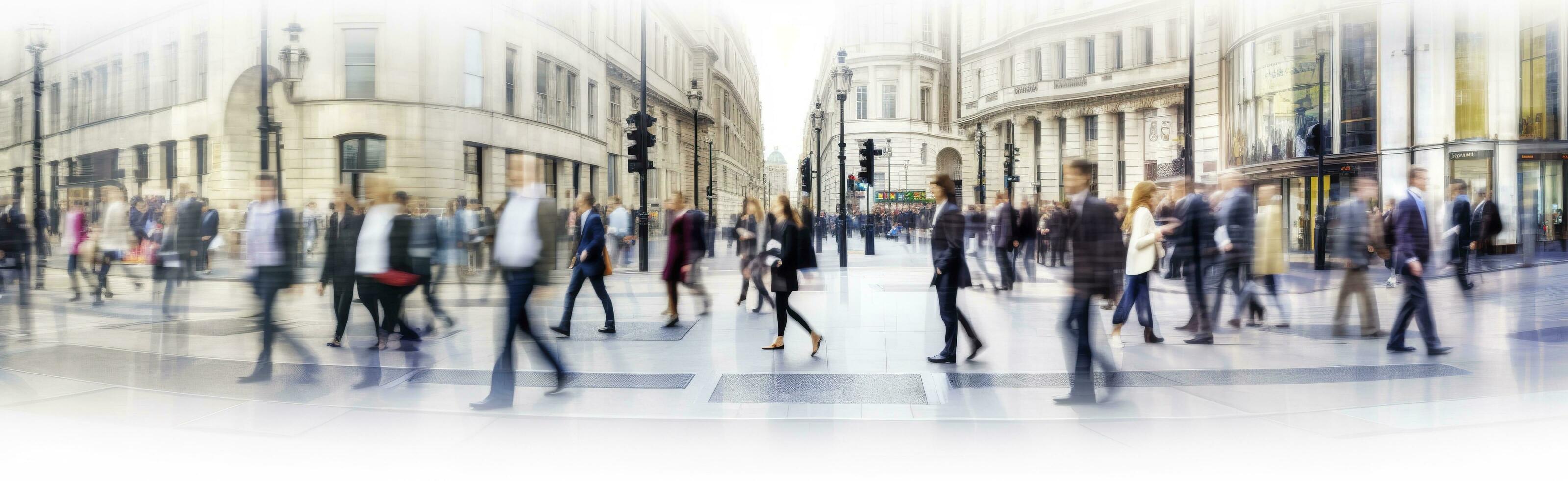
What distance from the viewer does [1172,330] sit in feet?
26.9

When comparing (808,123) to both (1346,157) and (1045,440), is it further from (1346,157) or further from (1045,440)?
(1045,440)

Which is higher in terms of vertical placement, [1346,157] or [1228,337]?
[1346,157]

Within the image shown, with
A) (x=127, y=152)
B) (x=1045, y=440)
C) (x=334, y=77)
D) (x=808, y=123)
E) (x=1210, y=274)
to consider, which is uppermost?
(x=808, y=123)

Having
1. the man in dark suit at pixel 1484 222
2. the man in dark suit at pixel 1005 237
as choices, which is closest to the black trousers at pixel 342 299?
the man in dark suit at pixel 1005 237

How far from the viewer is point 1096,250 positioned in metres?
4.81

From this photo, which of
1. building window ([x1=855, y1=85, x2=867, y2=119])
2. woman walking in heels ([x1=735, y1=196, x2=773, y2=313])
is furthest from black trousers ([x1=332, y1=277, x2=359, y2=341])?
building window ([x1=855, y1=85, x2=867, y2=119])

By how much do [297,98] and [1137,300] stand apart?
7373mm

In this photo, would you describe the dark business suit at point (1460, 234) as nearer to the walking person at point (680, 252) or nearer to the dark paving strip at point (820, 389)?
the dark paving strip at point (820, 389)

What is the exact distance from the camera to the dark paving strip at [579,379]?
18.2 feet

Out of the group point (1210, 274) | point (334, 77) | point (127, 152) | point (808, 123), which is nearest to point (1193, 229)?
point (1210, 274)

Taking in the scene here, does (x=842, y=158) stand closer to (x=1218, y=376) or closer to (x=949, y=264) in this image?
(x=949, y=264)

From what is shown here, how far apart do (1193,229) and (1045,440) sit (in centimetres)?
440

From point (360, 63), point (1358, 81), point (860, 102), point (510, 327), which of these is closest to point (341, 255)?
point (360, 63)

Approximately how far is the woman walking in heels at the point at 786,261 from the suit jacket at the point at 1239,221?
13.7 feet
